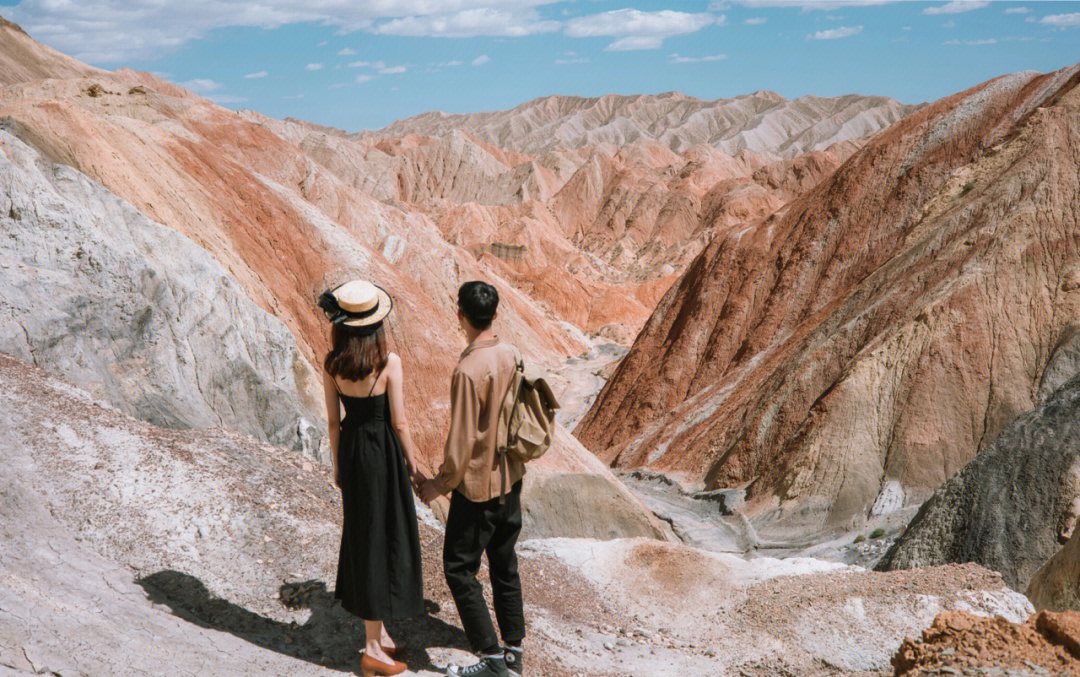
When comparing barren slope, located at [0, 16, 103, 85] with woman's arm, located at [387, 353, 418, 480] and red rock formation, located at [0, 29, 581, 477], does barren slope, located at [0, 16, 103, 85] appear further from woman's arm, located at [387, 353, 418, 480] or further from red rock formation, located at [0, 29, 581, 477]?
woman's arm, located at [387, 353, 418, 480]

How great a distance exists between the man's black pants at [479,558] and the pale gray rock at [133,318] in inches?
184

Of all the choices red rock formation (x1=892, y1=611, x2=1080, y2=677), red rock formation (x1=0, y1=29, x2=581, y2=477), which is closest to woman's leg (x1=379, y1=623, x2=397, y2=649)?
red rock formation (x1=892, y1=611, x2=1080, y2=677)

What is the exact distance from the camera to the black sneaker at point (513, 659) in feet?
16.1

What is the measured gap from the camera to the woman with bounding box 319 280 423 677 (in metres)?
4.61

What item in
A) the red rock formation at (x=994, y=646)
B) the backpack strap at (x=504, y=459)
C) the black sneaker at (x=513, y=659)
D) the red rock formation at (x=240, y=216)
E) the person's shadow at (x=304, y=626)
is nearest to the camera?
the red rock formation at (x=994, y=646)

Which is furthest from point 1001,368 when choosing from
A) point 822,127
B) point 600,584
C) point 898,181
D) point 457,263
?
point 822,127

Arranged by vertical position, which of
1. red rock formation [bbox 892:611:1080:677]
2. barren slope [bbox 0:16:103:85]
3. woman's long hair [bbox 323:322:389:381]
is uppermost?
barren slope [bbox 0:16:103:85]

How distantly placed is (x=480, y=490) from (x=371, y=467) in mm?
590

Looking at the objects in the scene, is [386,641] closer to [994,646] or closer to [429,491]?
[429,491]

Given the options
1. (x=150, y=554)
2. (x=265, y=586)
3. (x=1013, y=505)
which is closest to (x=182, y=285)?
(x=150, y=554)

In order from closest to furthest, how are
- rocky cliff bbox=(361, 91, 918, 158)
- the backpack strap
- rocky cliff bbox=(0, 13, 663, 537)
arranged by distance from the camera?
the backpack strap → rocky cliff bbox=(0, 13, 663, 537) → rocky cliff bbox=(361, 91, 918, 158)

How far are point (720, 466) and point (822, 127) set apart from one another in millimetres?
130973

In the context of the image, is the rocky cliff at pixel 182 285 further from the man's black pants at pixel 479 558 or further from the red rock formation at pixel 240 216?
the man's black pants at pixel 479 558

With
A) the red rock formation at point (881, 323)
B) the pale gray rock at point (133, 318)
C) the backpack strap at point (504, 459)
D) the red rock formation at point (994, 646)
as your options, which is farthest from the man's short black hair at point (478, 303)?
the red rock formation at point (881, 323)
